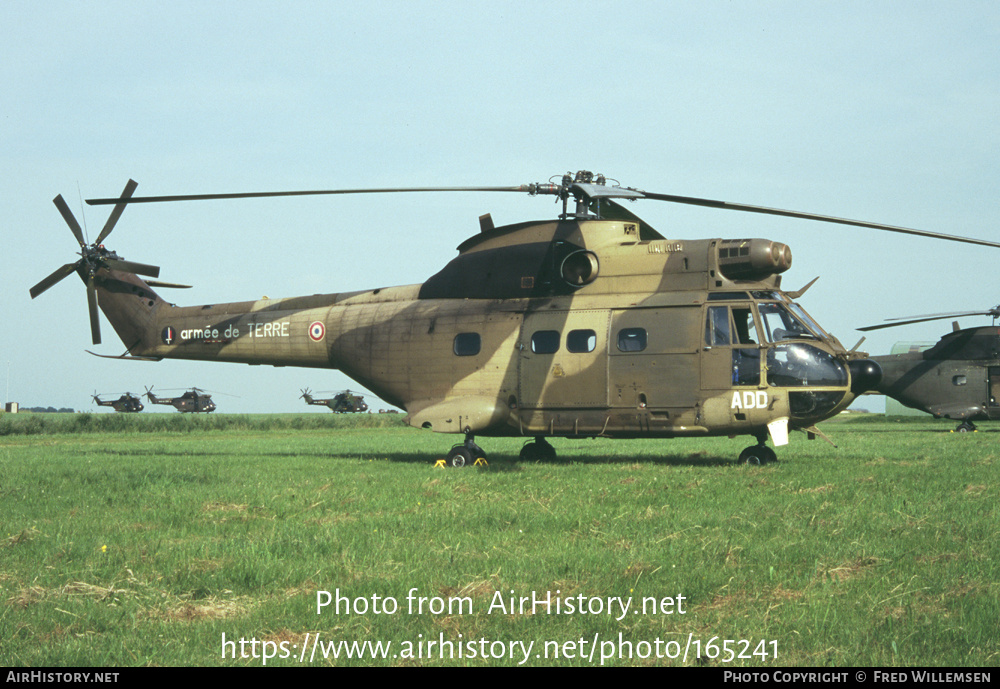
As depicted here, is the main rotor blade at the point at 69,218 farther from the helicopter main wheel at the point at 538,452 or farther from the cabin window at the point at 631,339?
the cabin window at the point at 631,339

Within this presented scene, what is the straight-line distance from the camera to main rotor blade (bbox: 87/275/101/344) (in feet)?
72.7

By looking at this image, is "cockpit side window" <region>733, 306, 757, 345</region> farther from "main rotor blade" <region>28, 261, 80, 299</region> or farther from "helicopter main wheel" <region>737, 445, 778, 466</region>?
"main rotor blade" <region>28, 261, 80, 299</region>

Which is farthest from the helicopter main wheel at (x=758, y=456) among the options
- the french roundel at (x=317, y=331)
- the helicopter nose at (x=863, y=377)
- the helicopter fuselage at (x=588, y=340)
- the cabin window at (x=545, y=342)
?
the french roundel at (x=317, y=331)

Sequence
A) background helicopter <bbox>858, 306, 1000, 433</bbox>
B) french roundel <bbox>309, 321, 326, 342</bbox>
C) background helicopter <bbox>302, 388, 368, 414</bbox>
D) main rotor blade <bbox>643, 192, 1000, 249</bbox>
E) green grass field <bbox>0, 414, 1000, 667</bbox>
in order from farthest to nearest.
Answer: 1. background helicopter <bbox>302, 388, 368, 414</bbox>
2. background helicopter <bbox>858, 306, 1000, 433</bbox>
3. french roundel <bbox>309, 321, 326, 342</bbox>
4. main rotor blade <bbox>643, 192, 1000, 249</bbox>
5. green grass field <bbox>0, 414, 1000, 667</bbox>

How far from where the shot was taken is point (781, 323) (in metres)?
16.1

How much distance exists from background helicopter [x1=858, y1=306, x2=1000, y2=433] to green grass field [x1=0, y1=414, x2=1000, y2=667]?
23.5m

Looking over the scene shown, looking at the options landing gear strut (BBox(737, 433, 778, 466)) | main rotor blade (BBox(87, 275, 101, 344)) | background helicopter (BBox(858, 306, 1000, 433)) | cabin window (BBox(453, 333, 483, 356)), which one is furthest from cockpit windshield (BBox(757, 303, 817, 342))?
background helicopter (BBox(858, 306, 1000, 433))

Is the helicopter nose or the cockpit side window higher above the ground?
the cockpit side window

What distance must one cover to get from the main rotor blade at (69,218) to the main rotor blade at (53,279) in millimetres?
656

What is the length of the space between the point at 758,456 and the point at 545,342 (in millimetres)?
4737

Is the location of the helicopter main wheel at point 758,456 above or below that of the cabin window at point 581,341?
below

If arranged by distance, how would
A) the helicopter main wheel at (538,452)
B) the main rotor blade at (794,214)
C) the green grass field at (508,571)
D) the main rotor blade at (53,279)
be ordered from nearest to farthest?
the green grass field at (508,571) → the main rotor blade at (794,214) → the helicopter main wheel at (538,452) → the main rotor blade at (53,279)

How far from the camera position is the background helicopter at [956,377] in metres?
34.3
